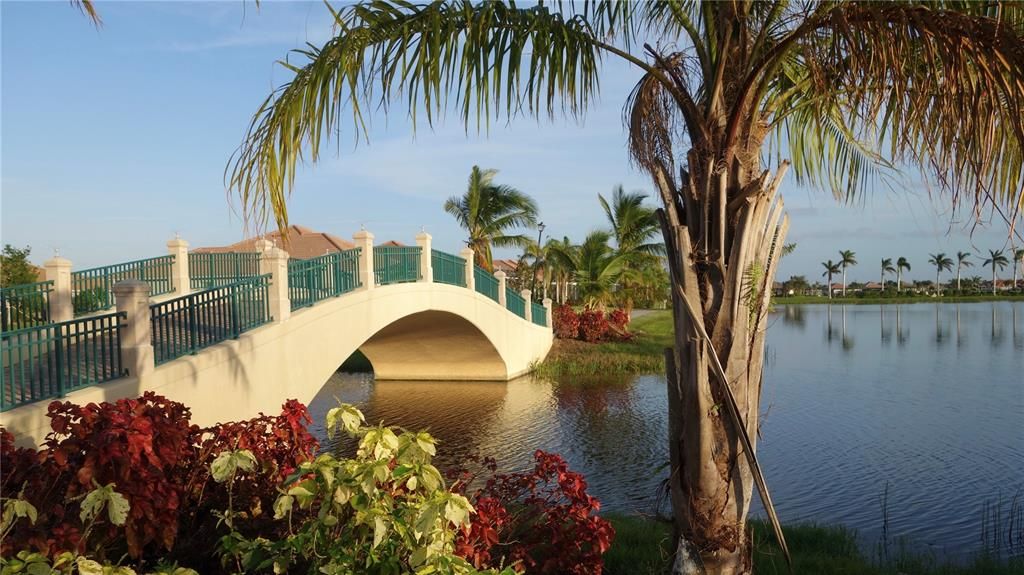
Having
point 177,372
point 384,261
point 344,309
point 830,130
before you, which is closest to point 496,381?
point 384,261

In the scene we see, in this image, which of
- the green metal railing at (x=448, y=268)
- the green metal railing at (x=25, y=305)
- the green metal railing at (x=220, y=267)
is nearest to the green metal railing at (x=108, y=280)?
the green metal railing at (x=25, y=305)

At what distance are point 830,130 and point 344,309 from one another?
9.39 meters

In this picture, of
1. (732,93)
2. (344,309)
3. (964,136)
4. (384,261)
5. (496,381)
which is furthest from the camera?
(496,381)

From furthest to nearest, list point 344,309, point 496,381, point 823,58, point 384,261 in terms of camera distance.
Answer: point 496,381 → point 384,261 → point 344,309 → point 823,58

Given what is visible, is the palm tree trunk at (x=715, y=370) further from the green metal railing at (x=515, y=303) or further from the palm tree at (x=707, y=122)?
the green metal railing at (x=515, y=303)

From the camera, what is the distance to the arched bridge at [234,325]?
6871 mm

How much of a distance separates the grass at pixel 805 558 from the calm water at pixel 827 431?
63 centimetres

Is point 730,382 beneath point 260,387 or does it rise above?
above

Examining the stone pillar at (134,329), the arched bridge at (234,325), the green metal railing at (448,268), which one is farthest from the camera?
the green metal railing at (448,268)

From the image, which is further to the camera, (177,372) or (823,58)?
(177,372)

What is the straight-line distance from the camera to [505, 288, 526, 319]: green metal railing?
23.0 m

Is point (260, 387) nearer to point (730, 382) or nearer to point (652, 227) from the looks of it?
point (730, 382)

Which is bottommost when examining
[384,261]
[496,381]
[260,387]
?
[496,381]

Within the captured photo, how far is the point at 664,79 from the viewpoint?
187 inches
